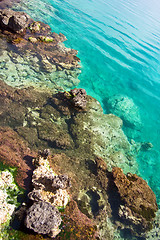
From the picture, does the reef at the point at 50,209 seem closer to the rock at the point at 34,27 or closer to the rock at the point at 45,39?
the rock at the point at 45,39

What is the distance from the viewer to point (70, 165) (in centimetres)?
902

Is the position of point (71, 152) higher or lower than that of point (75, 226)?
lower

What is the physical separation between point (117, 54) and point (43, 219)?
23.7 m

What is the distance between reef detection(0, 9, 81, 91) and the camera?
1379 cm

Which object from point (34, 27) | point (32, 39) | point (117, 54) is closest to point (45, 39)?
point (32, 39)

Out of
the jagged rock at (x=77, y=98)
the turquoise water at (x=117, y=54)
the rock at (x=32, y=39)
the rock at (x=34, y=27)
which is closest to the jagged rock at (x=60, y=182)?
the jagged rock at (x=77, y=98)

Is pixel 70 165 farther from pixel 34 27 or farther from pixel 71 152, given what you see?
pixel 34 27

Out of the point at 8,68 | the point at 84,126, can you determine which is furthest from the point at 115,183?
the point at 8,68

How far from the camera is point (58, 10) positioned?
2858 cm

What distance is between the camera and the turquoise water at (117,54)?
14.9m

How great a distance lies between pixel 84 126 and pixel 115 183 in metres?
4.57

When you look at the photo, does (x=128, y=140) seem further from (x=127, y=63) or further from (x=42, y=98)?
(x=127, y=63)

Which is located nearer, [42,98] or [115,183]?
[115,183]

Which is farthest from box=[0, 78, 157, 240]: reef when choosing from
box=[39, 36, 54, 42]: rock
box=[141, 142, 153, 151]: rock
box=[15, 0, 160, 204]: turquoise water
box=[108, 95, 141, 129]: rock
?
box=[39, 36, 54, 42]: rock
